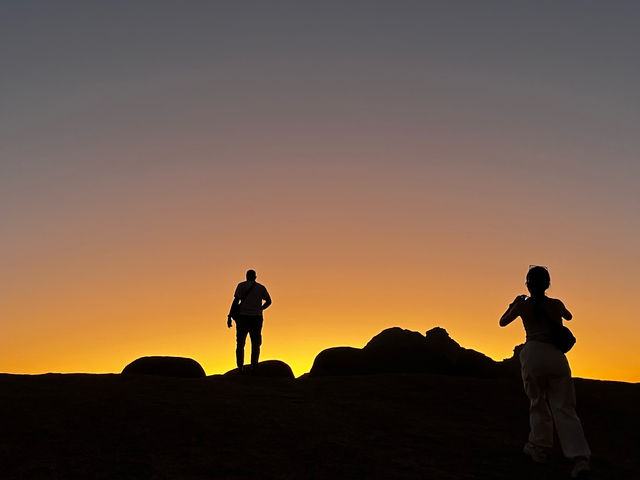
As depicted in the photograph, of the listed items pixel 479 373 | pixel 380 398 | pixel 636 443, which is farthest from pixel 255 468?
pixel 479 373

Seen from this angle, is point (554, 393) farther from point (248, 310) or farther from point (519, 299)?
point (248, 310)

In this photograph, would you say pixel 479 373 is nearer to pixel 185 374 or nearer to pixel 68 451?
pixel 185 374

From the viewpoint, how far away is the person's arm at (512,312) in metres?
9.40

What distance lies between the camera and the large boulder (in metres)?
21.1

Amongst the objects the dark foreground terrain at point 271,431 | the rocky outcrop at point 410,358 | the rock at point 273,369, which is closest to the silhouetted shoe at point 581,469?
the dark foreground terrain at point 271,431

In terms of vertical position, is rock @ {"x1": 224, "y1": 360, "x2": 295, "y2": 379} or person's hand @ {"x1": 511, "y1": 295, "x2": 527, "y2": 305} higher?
rock @ {"x1": 224, "y1": 360, "x2": 295, "y2": 379}

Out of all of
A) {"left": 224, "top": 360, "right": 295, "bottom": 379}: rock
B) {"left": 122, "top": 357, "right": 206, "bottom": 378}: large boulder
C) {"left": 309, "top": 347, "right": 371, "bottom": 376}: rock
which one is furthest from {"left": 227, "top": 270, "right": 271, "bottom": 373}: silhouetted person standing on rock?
{"left": 224, "top": 360, "right": 295, "bottom": 379}: rock

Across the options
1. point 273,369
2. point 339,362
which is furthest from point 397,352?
point 273,369

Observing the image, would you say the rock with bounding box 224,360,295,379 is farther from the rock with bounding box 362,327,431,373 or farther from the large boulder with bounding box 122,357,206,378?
the large boulder with bounding box 122,357,206,378

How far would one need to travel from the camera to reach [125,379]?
14.1 m

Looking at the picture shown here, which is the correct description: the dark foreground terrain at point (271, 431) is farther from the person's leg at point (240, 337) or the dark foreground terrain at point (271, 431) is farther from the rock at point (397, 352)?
the rock at point (397, 352)

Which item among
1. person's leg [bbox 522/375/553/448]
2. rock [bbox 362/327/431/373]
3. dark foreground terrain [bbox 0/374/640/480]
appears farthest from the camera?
rock [bbox 362/327/431/373]

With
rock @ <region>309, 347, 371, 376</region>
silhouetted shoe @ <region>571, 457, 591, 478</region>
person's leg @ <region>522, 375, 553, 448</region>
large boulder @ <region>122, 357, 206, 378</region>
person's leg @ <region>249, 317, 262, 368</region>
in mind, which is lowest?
silhouetted shoe @ <region>571, 457, 591, 478</region>

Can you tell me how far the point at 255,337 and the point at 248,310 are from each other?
29.1 inches
